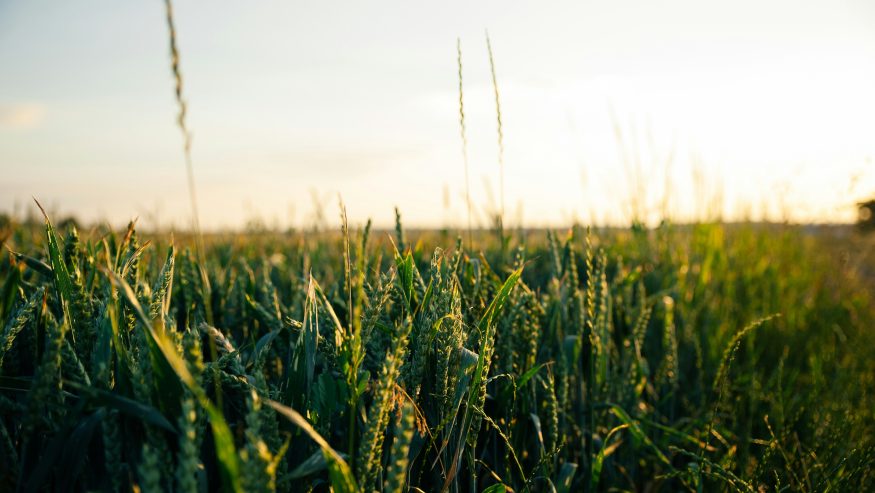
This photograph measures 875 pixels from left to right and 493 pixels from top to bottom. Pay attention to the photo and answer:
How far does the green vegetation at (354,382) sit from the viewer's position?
723mm

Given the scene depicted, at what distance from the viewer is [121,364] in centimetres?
79

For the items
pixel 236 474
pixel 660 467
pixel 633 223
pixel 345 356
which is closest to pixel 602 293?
pixel 345 356


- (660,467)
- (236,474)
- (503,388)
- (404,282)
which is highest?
(404,282)

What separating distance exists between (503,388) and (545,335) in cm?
43

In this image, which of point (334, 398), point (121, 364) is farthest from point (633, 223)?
point (121, 364)

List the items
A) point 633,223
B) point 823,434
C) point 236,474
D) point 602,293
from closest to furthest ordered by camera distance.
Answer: point 236,474
point 602,293
point 823,434
point 633,223

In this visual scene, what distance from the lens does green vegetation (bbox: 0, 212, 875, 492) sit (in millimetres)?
723

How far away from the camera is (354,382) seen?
0.75 m

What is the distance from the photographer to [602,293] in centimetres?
137

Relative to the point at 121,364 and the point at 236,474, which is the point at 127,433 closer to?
the point at 121,364

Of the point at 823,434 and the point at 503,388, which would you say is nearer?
the point at 503,388

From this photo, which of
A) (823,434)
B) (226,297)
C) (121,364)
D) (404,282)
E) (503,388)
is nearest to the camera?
(121,364)

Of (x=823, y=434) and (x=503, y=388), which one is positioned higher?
(x=503, y=388)

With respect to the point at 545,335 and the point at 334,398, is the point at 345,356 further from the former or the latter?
the point at 545,335
